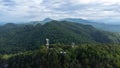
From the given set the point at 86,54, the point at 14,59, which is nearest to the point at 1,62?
the point at 14,59

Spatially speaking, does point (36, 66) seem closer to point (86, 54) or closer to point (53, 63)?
point (53, 63)

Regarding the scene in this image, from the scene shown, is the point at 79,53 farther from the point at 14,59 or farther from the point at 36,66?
the point at 14,59

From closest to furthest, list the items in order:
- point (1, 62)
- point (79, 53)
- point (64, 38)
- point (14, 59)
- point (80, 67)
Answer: point (80, 67) → point (79, 53) → point (14, 59) → point (1, 62) → point (64, 38)

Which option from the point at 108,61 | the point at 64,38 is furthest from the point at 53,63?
the point at 64,38

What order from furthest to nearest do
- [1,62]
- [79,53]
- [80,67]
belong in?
[1,62], [79,53], [80,67]

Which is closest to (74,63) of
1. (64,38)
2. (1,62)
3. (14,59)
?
(14,59)

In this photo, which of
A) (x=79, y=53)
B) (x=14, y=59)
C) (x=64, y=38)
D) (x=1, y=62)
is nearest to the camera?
(x=79, y=53)

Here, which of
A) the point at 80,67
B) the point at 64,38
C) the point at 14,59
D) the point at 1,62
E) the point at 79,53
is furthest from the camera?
the point at 64,38

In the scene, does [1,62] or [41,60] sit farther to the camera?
[1,62]

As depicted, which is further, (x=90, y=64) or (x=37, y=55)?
(x=37, y=55)
